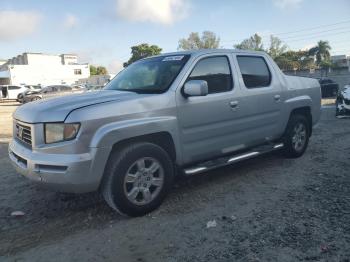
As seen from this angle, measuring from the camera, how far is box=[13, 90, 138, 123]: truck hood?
3.75 metres

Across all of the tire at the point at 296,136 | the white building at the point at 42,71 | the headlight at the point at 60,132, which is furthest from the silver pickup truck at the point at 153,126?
the white building at the point at 42,71

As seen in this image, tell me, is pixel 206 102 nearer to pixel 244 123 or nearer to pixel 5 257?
pixel 244 123

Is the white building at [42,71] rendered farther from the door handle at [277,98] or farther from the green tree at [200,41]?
the door handle at [277,98]

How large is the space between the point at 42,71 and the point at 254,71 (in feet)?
212

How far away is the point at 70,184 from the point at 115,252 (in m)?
0.83

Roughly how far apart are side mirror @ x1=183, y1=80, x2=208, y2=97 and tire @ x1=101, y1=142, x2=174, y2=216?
2.49ft

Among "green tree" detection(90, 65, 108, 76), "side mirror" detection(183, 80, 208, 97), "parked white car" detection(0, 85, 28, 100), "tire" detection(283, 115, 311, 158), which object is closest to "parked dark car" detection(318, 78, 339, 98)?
"tire" detection(283, 115, 311, 158)

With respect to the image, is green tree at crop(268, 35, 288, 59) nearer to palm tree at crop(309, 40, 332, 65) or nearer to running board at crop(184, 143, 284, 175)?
palm tree at crop(309, 40, 332, 65)

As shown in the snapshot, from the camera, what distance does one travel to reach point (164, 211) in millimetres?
4293

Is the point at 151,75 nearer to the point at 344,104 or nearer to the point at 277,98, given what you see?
the point at 277,98

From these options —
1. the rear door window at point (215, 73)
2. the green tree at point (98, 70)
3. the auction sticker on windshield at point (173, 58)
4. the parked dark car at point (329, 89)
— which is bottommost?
the parked dark car at point (329, 89)

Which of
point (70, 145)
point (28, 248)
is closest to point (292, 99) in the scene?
point (70, 145)

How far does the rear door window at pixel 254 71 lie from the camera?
5375 mm

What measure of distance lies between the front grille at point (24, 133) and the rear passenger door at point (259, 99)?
2.79 meters
